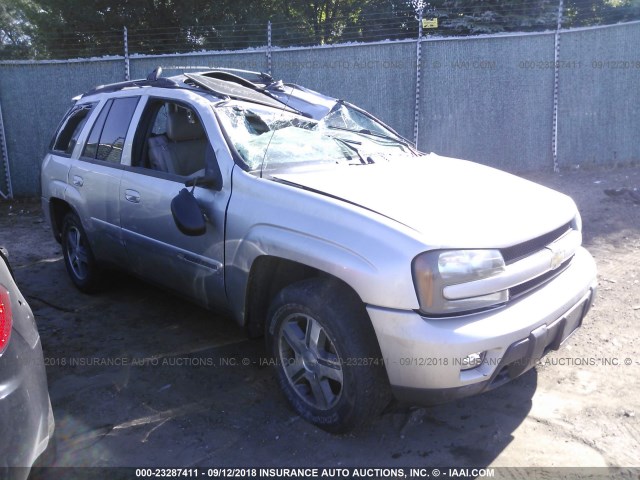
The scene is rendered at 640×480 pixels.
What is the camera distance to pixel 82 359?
4148 millimetres

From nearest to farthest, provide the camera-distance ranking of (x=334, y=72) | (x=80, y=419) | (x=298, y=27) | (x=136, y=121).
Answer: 1. (x=80, y=419)
2. (x=136, y=121)
3. (x=334, y=72)
4. (x=298, y=27)

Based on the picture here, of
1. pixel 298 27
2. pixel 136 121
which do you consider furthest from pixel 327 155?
pixel 298 27

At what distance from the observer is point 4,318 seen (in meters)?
2.30

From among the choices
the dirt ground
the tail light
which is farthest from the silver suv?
the tail light

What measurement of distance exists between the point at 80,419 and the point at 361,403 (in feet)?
5.31

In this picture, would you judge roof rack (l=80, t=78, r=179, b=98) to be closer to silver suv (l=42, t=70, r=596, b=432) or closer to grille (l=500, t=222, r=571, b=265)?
silver suv (l=42, t=70, r=596, b=432)

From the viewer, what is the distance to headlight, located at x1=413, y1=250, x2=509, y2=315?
8.95 feet

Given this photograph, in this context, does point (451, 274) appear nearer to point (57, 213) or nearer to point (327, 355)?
point (327, 355)

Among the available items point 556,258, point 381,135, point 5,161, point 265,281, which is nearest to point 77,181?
point 265,281

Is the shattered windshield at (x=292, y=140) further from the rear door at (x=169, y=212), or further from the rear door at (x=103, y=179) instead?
the rear door at (x=103, y=179)

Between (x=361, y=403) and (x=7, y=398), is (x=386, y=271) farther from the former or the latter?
(x=7, y=398)

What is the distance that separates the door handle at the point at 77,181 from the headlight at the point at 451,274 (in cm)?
331

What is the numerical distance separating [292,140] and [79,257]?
8.38ft

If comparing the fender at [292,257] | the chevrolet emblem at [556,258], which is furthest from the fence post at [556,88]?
the fender at [292,257]
